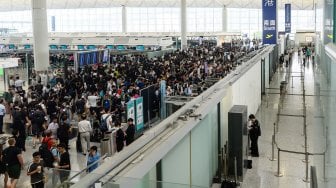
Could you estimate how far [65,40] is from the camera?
39219mm

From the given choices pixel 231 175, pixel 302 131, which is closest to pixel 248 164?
pixel 231 175

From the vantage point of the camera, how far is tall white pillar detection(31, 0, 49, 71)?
25.8 metres

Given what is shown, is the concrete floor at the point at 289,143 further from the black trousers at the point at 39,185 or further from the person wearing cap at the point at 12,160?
the person wearing cap at the point at 12,160

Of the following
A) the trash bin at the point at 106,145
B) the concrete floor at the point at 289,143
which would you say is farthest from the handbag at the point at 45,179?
the concrete floor at the point at 289,143

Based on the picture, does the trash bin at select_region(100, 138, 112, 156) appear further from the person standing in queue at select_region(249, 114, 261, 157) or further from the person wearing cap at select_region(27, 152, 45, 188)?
the person standing in queue at select_region(249, 114, 261, 157)

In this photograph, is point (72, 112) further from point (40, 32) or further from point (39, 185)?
point (40, 32)

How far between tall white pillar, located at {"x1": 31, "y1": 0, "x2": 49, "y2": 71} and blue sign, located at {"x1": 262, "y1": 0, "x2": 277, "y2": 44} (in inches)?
534

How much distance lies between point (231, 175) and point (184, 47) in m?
36.2

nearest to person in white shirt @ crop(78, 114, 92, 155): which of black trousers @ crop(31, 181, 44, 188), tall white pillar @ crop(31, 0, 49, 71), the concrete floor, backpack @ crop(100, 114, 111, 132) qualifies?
backpack @ crop(100, 114, 111, 132)

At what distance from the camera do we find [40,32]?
2619cm

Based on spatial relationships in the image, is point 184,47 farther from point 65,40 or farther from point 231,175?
point 231,175

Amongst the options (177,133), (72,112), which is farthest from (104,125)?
(177,133)

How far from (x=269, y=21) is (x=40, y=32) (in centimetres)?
1403

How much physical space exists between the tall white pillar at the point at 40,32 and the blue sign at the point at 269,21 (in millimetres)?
13567
